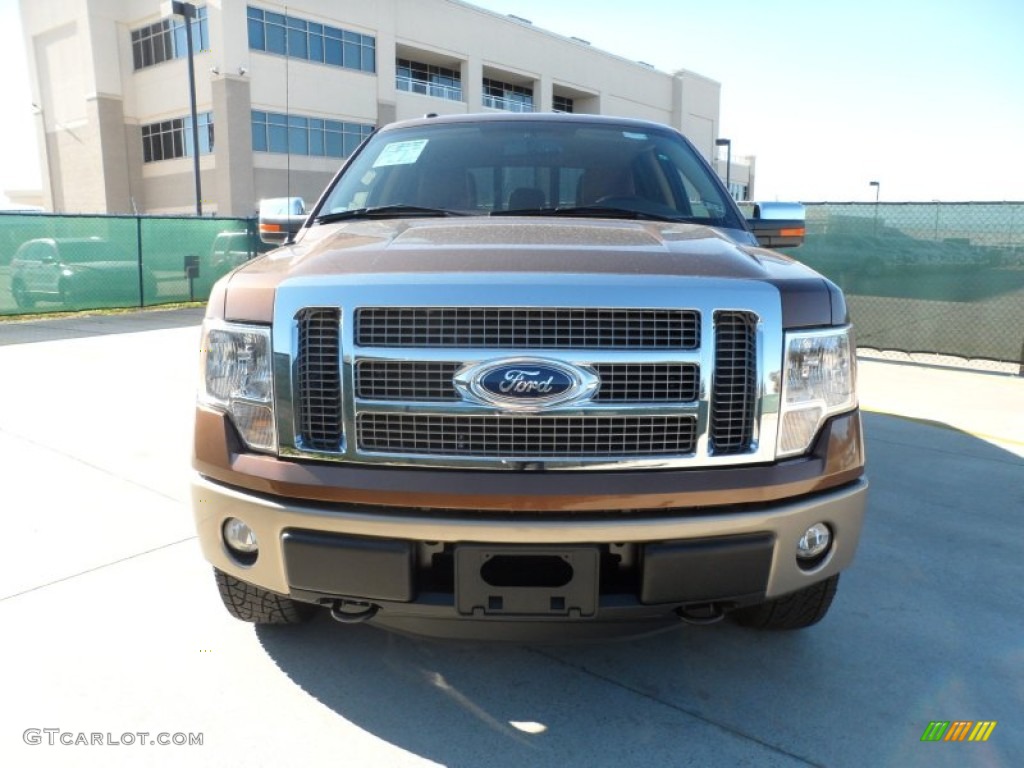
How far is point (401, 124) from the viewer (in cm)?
399

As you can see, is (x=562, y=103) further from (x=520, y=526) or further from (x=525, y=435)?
(x=520, y=526)

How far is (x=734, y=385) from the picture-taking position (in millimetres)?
2133

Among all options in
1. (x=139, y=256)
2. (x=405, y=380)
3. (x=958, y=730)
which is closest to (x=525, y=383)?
(x=405, y=380)

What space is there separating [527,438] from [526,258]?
52cm

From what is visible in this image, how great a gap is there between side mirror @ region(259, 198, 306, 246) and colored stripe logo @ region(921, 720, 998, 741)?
304cm

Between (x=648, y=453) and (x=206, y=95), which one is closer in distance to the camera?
(x=648, y=453)

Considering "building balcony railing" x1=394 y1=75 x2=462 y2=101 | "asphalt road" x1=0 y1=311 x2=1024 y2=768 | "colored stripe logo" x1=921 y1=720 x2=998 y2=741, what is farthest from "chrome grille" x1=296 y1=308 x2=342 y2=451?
"building balcony railing" x1=394 y1=75 x2=462 y2=101

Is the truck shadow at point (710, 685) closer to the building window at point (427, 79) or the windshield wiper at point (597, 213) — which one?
the windshield wiper at point (597, 213)

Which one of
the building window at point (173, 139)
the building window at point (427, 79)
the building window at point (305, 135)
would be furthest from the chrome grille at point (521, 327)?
the building window at point (427, 79)

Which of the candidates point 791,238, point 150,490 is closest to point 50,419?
point 150,490

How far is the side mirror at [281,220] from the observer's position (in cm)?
367

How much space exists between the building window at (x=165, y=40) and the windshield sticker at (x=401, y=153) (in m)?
33.9

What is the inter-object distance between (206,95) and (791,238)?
34.9 metres

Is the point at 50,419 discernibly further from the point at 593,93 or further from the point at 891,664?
the point at 593,93
